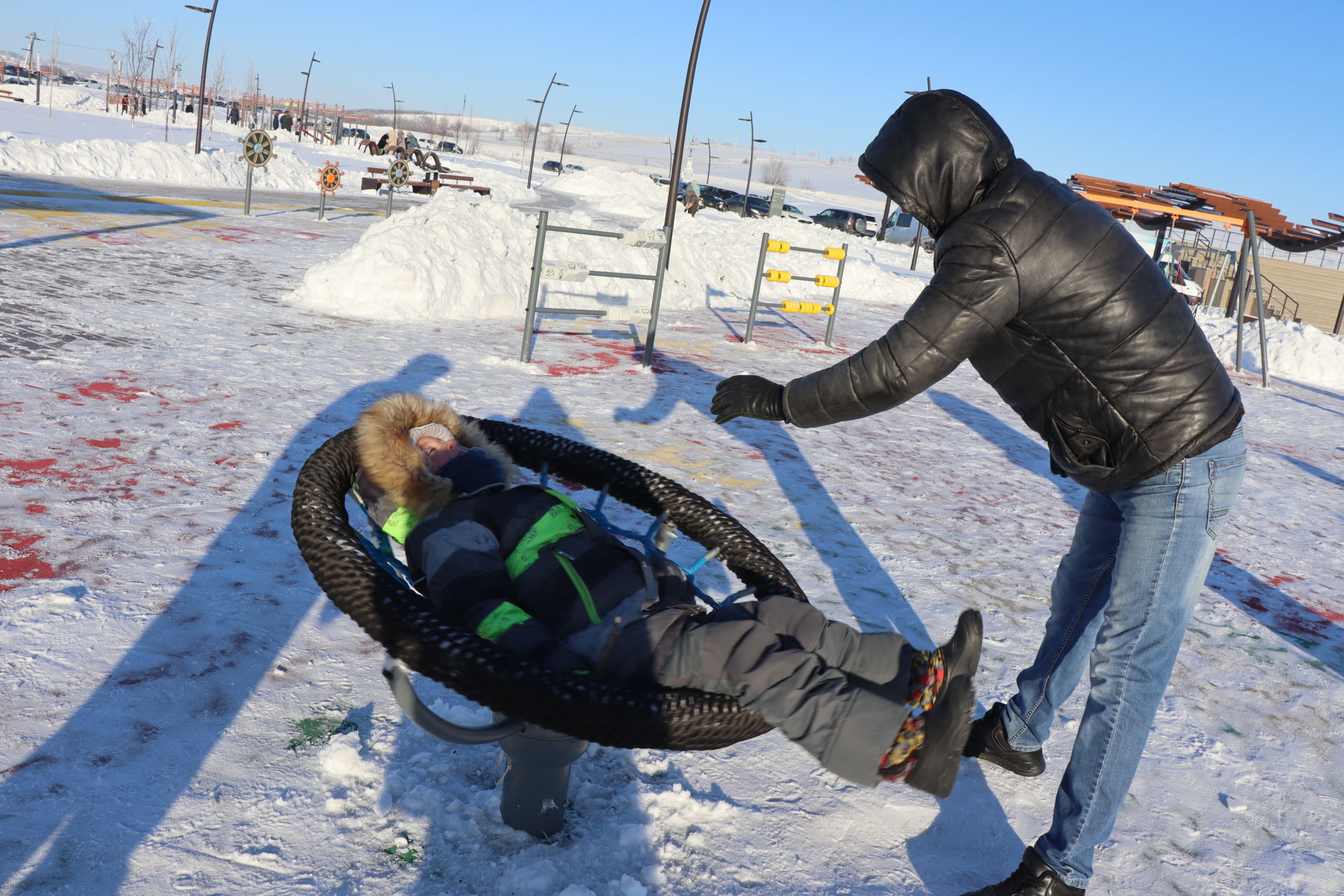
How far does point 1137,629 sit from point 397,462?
1.99 metres

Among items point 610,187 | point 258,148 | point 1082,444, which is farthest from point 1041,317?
point 610,187

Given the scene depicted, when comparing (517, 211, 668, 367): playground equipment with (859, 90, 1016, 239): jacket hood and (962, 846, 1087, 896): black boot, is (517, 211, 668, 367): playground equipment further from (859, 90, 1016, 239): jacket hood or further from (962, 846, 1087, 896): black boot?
(962, 846, 1087, 896): black boot

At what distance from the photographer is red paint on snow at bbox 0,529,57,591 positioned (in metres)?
3.05

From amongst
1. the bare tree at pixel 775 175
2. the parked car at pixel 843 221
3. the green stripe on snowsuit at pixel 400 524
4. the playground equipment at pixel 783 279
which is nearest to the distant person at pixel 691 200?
the parked car at pixel 843 221

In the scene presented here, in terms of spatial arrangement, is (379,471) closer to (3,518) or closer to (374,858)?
(374,858)

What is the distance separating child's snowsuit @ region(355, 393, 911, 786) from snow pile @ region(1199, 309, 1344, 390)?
47.3ft

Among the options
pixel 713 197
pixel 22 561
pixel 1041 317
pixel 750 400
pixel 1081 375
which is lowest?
pixel 22 561

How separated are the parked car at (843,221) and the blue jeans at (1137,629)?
3374 cm

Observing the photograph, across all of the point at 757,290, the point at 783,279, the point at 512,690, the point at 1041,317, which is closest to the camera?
the point at 512,690

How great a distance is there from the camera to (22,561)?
3.15 m

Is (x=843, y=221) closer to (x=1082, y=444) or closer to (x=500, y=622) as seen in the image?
(x=1082, y=444)

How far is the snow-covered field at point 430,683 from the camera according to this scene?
7.04ft

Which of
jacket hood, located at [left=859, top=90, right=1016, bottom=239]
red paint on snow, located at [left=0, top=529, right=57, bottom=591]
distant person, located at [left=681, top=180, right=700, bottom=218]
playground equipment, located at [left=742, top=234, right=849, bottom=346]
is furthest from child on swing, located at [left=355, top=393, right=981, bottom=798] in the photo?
distant person, located at [left=681, top=180, right=700, bottom=218]

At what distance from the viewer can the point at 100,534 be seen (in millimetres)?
3432
